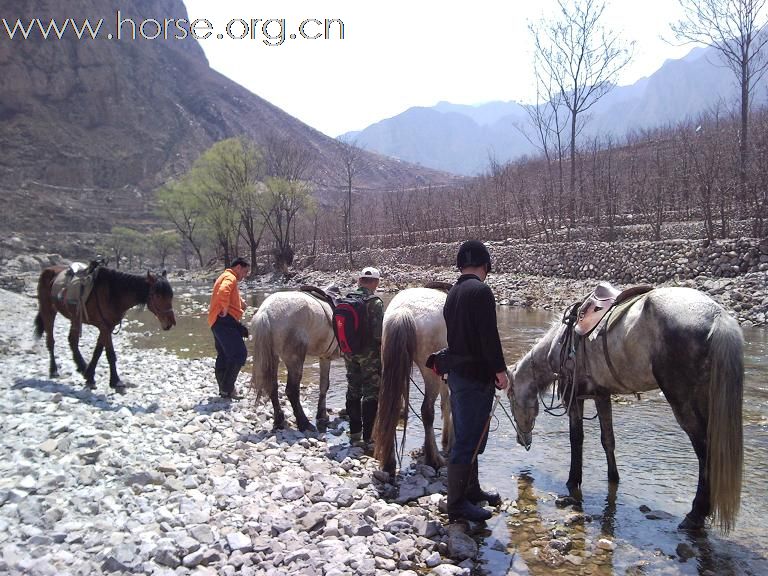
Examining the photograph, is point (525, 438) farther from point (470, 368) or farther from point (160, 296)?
point (160, 296)

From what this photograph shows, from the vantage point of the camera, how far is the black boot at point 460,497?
3787 mm

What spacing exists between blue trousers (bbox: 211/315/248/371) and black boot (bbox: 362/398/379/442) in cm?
215

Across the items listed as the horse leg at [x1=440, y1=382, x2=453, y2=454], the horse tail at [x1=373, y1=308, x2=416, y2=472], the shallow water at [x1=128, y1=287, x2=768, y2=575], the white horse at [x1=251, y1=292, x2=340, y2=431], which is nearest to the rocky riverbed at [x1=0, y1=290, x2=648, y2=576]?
the shallow water at [x1=128, y1=287, x2=768, y2=575]

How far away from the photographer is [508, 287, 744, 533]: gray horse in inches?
133

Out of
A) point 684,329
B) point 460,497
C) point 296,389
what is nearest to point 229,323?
point 296,389

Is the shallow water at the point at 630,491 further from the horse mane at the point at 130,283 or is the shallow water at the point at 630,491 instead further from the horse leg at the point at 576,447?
the horse mane at the point at 130,283

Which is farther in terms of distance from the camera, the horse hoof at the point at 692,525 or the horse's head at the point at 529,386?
the horse's head at the point at 529,386

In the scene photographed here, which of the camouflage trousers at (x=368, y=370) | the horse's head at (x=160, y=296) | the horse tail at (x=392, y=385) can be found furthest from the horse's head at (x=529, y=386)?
the horse's head at (x=160, y=296)

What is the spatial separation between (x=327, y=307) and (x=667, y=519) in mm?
4039

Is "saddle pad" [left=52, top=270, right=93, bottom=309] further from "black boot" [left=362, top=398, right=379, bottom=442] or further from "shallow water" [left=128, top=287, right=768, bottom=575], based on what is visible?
"black boot" [left=362, top=398, right=379, bottom=442]

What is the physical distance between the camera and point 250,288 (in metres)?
34.2

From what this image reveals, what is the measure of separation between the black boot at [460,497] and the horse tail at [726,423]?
160 cm

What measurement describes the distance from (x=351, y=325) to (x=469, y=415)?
2.02 meters

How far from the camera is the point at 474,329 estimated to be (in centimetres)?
361
